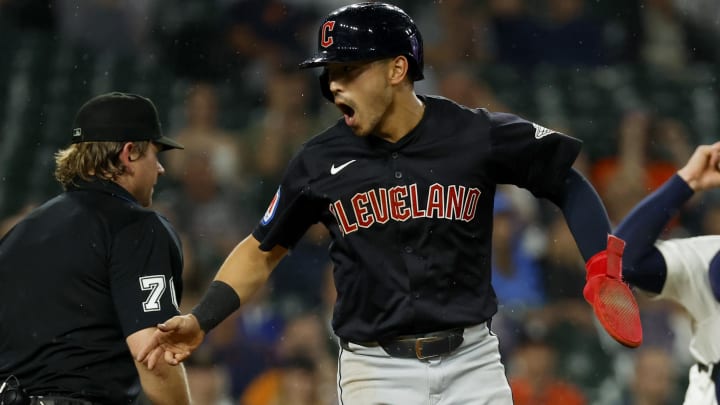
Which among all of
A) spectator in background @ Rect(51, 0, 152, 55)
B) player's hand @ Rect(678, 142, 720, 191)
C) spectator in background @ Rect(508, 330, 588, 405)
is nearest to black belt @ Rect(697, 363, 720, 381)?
player's hand @ Rect(678, 142, 720, 191)

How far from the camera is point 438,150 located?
3.72 metres

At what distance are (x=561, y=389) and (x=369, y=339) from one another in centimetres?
348

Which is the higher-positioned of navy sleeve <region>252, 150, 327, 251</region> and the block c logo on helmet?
the block c logo on helmet

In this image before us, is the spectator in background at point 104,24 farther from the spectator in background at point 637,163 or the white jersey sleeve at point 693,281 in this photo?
the white jersey sleeve at point 693,281

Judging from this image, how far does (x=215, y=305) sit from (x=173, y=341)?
22cm

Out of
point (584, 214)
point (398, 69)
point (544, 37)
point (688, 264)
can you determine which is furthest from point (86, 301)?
point (544, 37)

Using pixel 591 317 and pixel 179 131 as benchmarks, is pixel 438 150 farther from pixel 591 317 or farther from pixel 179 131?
pixel 179 131

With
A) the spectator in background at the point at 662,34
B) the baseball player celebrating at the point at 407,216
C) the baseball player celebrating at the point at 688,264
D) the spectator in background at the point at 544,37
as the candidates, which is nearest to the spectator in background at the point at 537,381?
the baseball player celebrating at the point at 688,264

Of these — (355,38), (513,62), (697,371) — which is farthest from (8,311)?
(513,62)

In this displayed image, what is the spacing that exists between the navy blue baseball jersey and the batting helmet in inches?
10.2

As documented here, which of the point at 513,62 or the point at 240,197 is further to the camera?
the point at 513,62

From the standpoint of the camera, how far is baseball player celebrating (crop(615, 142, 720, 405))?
3883 millimetres

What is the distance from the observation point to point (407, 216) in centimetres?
365

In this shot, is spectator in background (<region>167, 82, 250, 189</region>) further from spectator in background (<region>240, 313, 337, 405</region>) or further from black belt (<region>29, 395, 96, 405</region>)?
black belt (<region>29, 395, 96, 405</region>)
